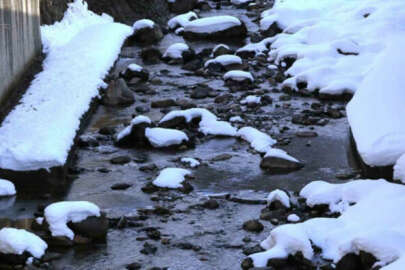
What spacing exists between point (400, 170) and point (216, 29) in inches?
419

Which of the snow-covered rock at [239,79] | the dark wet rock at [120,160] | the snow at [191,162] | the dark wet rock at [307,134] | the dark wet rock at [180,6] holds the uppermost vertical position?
the snow at [191,162]

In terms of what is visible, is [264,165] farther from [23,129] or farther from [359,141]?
[23,129]

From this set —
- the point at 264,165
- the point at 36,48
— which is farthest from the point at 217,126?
the point at 36,48

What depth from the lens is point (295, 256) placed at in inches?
297

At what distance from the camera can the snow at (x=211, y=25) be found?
18795mm

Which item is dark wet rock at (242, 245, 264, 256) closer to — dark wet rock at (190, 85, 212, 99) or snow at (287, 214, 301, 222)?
snow at (287, 214, 301, 222)

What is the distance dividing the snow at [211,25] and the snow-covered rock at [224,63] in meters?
2.96

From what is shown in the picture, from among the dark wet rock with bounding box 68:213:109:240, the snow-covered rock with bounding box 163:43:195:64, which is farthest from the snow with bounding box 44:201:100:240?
the snow-covered rock with bounding box 163:43:195:64

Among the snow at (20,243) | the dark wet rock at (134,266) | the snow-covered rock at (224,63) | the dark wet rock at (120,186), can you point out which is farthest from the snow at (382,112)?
the snow-covered rock at (224,63)

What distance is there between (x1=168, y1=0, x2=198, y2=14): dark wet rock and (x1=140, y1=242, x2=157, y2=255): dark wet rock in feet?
47.7

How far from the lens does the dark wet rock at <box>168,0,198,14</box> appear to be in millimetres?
22016

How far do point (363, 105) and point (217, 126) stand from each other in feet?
7.06

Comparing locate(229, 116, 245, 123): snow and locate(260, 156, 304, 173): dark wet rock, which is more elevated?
locate(260, 156, 304, 173): dark wet rock

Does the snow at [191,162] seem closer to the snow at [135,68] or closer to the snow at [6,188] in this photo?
the snow at [6,188]
